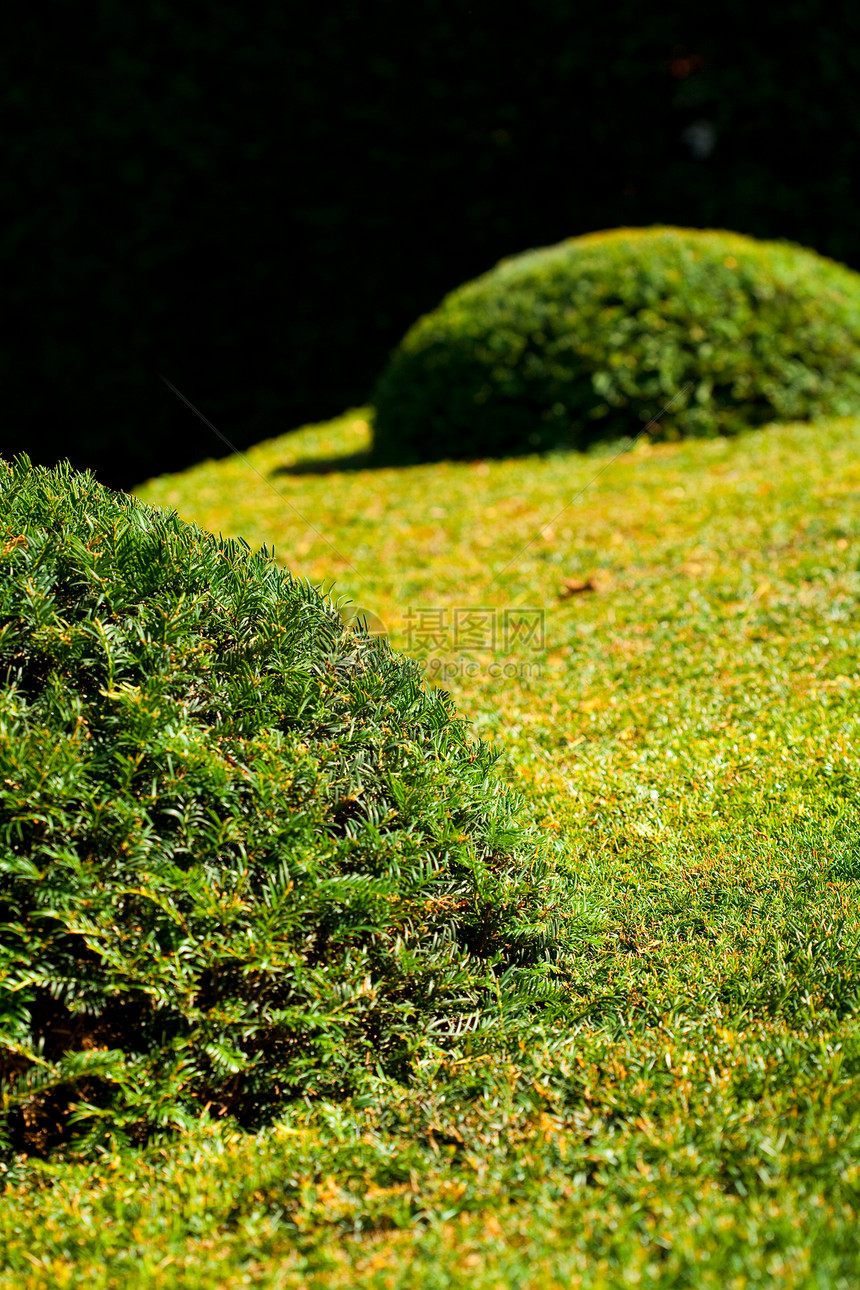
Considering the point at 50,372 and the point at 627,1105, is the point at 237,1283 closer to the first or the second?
the point at 627,1105

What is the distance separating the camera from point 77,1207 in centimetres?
235

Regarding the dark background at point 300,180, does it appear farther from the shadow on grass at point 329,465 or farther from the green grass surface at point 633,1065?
the green grass surface at point 633,1065

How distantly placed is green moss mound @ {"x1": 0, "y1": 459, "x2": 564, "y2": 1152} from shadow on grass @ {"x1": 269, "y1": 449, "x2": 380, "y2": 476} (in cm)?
654

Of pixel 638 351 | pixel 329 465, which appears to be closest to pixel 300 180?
pixel 329 465

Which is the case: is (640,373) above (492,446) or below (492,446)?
above

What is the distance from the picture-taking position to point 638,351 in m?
8.52

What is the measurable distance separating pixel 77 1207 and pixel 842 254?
1197 cm

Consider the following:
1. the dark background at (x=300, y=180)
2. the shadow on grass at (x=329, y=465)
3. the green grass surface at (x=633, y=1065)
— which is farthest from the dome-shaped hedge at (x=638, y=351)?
the dark background at (x=300, y=180)

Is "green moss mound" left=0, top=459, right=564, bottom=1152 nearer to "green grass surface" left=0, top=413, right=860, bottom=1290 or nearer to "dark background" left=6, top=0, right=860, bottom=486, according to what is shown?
"green grass surface" left=0, top=413, right=860, bottom=1290

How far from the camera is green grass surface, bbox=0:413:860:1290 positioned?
2.13 m

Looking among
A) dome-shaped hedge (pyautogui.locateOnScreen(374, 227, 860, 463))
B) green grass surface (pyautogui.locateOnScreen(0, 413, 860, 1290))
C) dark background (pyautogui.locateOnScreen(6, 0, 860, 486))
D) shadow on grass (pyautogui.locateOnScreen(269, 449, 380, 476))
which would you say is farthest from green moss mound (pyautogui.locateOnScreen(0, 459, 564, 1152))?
dark background (pyautogui.locateOnScreen(6, 0, 860, 486))

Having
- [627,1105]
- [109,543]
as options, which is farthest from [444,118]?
[627,1105]

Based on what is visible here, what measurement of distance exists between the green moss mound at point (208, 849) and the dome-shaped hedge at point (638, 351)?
6.02m

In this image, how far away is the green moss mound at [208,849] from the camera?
2479 millimetres
